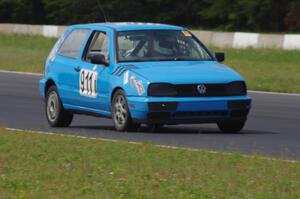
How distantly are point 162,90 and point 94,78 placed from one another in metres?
1.34

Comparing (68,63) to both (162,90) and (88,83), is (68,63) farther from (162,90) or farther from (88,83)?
(162,90)

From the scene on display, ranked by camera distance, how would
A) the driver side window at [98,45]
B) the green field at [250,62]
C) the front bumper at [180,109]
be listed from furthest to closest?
the green field at [250,62] → the driver side window at [98,45] → the front bumper at [180,109]

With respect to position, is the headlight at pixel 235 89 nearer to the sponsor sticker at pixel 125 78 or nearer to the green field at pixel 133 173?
the sponsor sticker at pixel 125 78

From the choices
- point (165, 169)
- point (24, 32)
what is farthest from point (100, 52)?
point (24, 32)

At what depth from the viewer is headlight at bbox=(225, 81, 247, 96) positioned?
14.2 meters

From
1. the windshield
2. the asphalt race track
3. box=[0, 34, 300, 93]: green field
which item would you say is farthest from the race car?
box=[0, 34, 300, 93]: green field

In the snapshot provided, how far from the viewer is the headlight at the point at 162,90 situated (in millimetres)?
14000

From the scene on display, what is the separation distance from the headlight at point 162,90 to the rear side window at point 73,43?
214cm

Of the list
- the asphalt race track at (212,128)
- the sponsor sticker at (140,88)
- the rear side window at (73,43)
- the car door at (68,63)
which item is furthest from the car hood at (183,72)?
the rear side window at (73,43)

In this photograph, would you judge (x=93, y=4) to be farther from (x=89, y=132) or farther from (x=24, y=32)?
(x=89, y=132)

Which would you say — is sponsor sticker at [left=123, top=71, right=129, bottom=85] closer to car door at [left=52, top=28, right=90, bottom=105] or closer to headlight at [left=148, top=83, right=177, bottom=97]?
headlight at [left=148, top=83, right=177, bottom=97]

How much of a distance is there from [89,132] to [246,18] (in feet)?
100

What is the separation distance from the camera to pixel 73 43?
16.0 m

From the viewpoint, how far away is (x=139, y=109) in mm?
13992
